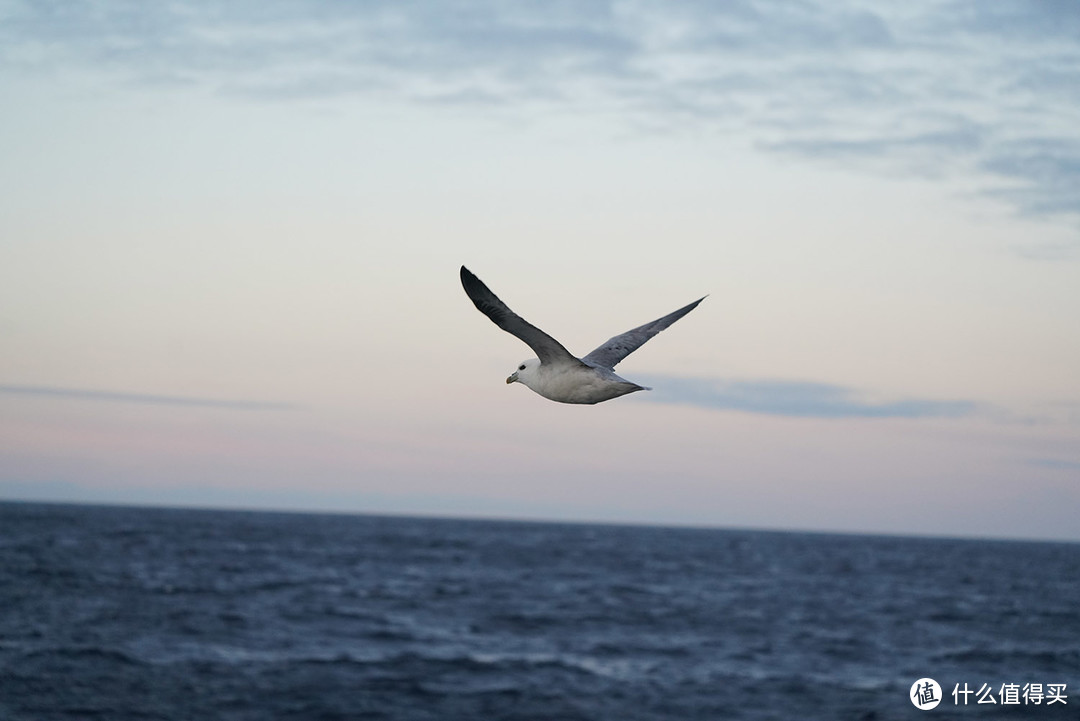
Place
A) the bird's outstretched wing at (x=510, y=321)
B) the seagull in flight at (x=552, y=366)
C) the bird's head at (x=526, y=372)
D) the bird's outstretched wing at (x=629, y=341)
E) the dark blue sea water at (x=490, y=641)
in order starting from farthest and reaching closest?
the dark blue sea water at (x=490, y=641)
the bird's outstretched wing at (x=629, y=341)
the bird's head at (x=526, y=372)
the seagull in flight at (x=552, y=366)
the bird's outstretched wing at (x=510, y=321)

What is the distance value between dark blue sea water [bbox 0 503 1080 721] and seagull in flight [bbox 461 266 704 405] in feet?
73.2

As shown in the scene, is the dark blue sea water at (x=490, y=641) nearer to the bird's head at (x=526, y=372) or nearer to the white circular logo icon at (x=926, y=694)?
the white circular logo icon at (x=926, y=694)

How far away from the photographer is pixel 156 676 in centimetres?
3609

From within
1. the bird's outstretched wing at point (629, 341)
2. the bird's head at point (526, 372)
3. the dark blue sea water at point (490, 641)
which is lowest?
the dark blue sea water at point (490, 641)

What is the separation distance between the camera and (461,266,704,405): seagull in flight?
1080 cm

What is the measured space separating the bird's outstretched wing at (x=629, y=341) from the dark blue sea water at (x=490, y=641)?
845 inches

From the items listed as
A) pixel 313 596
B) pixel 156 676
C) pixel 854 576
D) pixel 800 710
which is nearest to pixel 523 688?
pixel 800 710

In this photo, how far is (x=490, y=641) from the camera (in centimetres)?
4500

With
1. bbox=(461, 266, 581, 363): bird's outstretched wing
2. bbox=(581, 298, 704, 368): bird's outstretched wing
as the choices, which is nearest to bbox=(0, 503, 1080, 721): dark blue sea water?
bbox=(581, 298, 704, 368): bird's outstretched wing

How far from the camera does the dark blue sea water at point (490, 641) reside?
3453cm

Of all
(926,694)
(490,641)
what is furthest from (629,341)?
(490,641)

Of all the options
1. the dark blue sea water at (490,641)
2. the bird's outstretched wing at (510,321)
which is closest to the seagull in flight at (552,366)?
the bird's outstretched wing at (510,321)

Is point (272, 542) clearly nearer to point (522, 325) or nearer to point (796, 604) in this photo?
point (796, 604)

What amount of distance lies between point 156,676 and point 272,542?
72.3m
